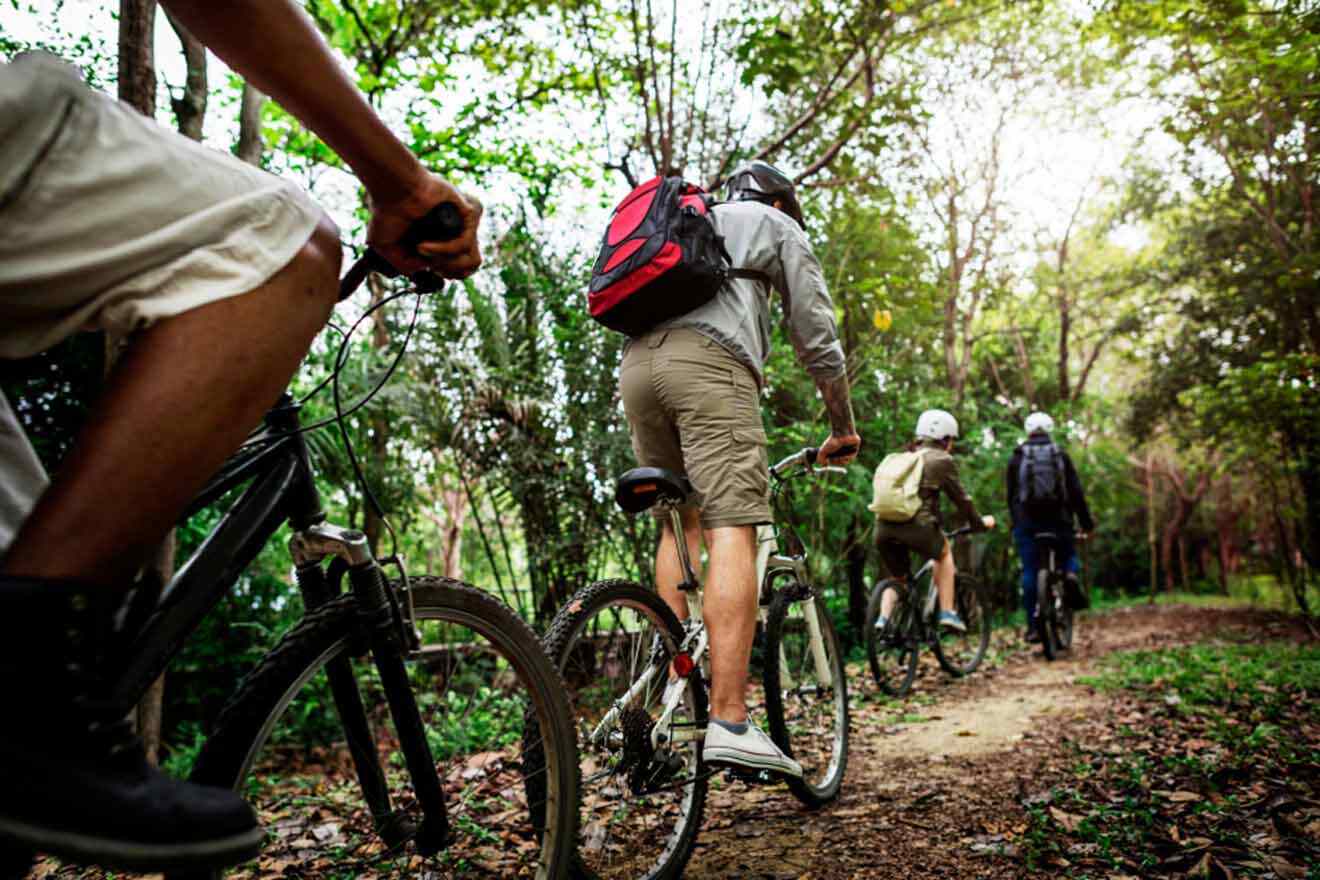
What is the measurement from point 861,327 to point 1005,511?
4630 mm

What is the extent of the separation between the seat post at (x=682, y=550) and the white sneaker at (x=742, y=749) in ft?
1.47

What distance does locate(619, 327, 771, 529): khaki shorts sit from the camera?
2.66 meters

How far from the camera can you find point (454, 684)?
2.32 metres

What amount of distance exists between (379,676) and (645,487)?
1.08 m

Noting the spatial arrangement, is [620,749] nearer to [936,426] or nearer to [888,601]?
[888,601]

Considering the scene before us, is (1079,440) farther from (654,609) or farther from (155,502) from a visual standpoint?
(155,502)

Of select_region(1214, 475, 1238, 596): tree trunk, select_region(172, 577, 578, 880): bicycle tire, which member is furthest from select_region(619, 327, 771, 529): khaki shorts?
select_region(1214, 475, 1238, 596): tree trunk

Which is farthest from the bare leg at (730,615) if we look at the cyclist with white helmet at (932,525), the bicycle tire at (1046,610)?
the bicycle tire at (1046,610)

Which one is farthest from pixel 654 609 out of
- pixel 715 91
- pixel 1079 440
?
pixel 1079 440

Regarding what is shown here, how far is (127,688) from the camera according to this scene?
1019mm

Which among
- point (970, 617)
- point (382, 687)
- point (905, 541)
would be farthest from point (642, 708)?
point (970, 617)

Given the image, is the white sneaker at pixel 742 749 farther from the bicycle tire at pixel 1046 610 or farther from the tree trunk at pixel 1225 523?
the tree trunk at pixel 1225 523

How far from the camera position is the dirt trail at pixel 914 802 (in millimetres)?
2609

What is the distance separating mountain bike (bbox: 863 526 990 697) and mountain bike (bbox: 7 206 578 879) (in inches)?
174
